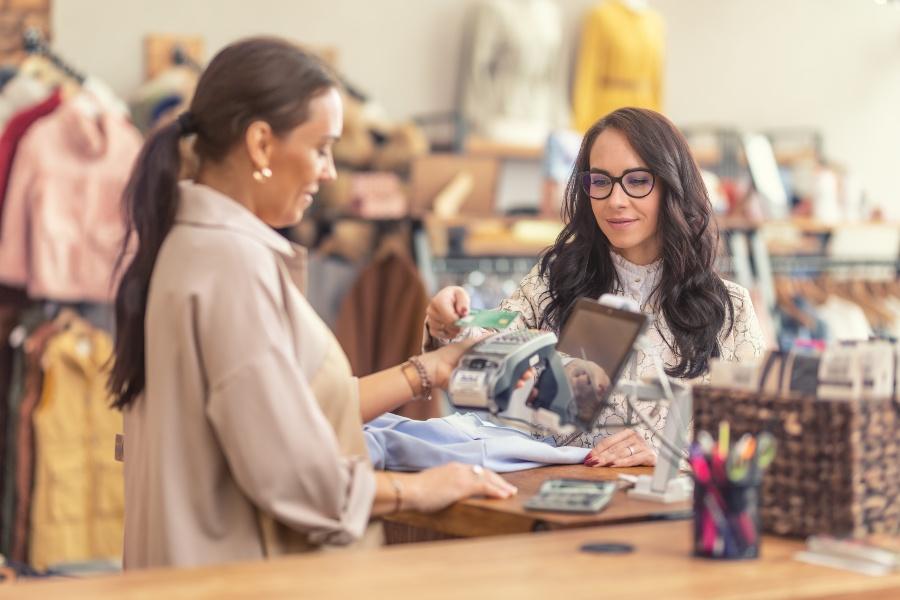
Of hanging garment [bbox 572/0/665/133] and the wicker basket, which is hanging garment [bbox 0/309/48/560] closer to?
hanging garment [bbox 572/0/665/133]

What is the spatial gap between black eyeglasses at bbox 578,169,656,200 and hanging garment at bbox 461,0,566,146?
3346mm

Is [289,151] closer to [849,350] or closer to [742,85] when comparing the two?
[849,350]

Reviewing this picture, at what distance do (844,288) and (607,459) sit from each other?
428cm

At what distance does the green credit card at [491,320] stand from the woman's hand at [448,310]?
0.07 m

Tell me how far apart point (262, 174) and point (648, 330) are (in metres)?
1.15

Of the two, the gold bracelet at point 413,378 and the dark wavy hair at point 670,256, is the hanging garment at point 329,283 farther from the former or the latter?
the gold bracelet at point 413,378

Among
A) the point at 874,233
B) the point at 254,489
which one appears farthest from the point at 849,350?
the point at 874,233

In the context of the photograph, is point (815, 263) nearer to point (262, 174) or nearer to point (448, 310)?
point (448, 310)

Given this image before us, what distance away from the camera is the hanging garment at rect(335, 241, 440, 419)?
558 cm

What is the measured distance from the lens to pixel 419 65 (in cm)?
665

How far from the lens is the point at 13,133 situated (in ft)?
17.6

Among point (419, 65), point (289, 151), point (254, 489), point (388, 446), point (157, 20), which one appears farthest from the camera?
point (419, 65)

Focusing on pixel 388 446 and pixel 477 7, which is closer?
pixel 388 446

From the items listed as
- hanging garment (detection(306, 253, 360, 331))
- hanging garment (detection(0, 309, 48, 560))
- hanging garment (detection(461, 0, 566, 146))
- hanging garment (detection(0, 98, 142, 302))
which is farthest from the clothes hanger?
hanging garment (detection(0, 309, 48, 560))
